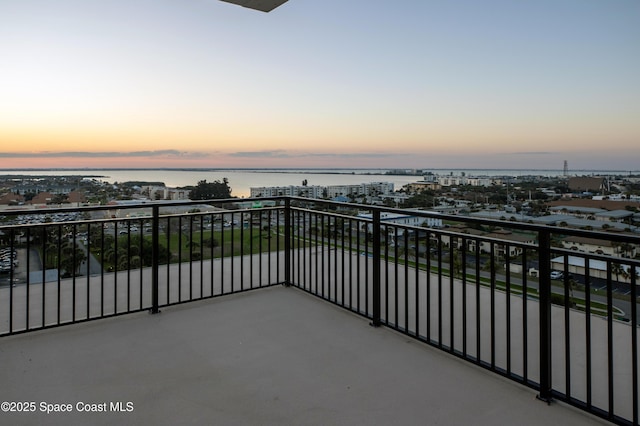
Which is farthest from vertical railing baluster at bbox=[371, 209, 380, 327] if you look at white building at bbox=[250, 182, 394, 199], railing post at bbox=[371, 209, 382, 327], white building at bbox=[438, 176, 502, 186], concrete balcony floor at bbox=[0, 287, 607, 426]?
white building at bbox=[438, 176, 502, 186]

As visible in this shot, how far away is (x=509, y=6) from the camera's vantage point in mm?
6359

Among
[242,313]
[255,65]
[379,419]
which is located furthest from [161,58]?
[379,419]

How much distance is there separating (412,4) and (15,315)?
23.5ft

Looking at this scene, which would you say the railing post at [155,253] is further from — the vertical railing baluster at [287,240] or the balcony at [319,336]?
the vertical railing baluster at [287,240]

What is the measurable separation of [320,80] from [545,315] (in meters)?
6.66

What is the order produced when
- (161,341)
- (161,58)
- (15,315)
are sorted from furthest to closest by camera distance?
(161,58) → (15,315) → (161,341)

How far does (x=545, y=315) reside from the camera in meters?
1.89

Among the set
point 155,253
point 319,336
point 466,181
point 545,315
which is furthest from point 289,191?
point 545,315

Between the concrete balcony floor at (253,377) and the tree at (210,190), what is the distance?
1.22 m

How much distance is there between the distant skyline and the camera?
541 centimetres

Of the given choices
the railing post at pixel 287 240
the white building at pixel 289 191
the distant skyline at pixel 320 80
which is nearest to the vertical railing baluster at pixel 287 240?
the railing post at pixel 287 240

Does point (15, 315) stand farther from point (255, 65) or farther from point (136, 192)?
point (255, 65)

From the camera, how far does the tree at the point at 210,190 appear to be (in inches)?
146

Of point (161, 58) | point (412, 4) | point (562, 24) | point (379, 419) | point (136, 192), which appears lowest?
point (379, 419)
